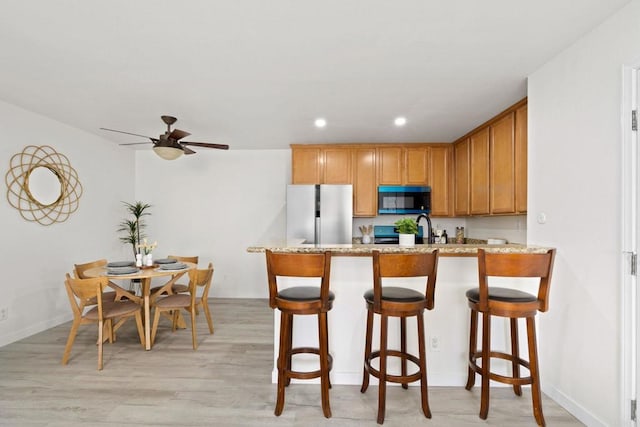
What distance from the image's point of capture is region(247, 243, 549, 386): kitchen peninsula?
2.30 metres

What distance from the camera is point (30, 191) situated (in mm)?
3307

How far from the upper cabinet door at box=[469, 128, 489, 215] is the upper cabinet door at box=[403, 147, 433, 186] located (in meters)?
0.66

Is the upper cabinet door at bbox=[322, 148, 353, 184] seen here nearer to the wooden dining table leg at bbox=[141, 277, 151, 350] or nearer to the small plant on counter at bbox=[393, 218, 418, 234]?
the small plant on counter at bbox=[393, 218, 418, 234]

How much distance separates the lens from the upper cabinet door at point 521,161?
2.77m

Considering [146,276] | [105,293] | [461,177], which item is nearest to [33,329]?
[105,293]

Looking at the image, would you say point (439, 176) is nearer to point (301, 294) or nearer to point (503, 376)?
point (503, 376)

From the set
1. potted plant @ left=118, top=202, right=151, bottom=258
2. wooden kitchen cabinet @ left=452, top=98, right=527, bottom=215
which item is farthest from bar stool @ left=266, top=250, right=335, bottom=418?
potted plant @ left=118, top=202, right=151, bottom=258

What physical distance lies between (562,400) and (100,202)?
17.8 feet

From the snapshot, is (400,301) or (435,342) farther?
(435,342)

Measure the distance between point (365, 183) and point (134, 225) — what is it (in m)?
3.64

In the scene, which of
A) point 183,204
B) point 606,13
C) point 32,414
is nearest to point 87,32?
point 32,414

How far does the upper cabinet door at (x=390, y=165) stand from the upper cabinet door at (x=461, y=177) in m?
0.76

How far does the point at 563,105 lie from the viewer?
6.69 ft

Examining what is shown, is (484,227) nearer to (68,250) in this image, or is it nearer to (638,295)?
(638,295)
